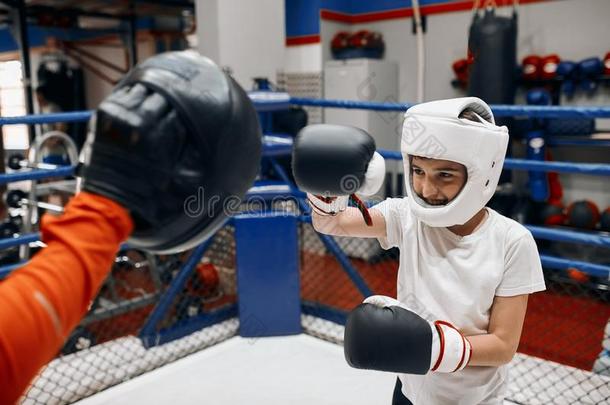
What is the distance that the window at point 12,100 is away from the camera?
27.4 ft

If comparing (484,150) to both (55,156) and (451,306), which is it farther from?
(55,156)

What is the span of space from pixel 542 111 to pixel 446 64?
3.12m

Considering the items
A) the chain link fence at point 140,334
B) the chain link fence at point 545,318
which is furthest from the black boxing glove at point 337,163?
the chain link fence at point 140,334

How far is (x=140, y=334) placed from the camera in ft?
7.87

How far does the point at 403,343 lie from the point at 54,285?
61 centimetres

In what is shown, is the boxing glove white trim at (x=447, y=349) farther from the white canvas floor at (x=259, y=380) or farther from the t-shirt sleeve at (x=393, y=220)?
the white canvas floor at (x=259, y=380)

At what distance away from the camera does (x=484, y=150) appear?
1.05 m

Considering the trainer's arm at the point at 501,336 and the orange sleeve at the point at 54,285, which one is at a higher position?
the orange sleeve at the point at 54,285

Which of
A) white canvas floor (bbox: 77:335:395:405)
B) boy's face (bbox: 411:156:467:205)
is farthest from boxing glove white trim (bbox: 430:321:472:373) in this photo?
white canvas floor (bbox: 77:335:395:405)

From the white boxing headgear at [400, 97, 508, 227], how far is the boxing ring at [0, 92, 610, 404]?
0.95m

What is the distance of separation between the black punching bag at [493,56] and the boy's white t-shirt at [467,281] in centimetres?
313

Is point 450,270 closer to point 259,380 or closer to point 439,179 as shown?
point 439,179

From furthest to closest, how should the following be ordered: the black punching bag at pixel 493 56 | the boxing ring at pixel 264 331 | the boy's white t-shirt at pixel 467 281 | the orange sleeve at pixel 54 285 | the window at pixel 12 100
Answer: the window at pixel 12 100, the black punching bag at pixel 493 56, the boxing ring at pixel 264 331, the boy's white t-shirt at pixel 467 281, the orange sleeve at pixel 54 285

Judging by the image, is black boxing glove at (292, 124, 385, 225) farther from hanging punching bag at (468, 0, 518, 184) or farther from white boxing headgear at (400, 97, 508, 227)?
hanging punching bag at (468, 0, 518, 184)
